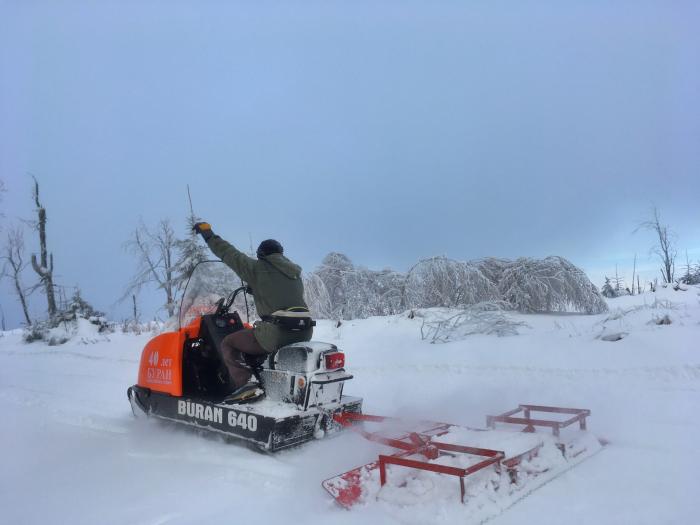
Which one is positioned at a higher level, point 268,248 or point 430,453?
point 268,248

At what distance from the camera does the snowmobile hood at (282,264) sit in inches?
172

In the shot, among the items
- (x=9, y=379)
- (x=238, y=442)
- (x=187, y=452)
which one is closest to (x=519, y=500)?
(x=238, y=442)

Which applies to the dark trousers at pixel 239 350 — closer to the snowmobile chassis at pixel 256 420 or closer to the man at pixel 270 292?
the man at pixel 270 292

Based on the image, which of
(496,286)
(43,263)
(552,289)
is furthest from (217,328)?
(43,263)

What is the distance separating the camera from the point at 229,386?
193 inches

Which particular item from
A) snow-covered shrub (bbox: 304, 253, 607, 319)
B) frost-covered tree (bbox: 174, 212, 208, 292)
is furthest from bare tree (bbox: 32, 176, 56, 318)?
snow-covered shrub (bbox: 304, 253, 607, 319)

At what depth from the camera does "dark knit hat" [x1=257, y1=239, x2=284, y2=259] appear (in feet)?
14.6

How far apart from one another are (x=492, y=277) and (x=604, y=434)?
7300 millimetres

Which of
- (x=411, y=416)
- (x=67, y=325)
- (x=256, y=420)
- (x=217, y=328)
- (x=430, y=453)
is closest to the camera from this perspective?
(x=430, y=453)

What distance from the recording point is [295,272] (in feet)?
14.6

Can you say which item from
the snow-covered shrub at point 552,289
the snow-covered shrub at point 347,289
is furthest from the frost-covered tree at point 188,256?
the snow-covered shrub at point 552,289

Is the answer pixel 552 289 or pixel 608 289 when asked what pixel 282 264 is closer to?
pixel 552 289

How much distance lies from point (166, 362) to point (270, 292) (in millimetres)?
1526

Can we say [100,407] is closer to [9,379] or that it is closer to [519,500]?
[9,379]
